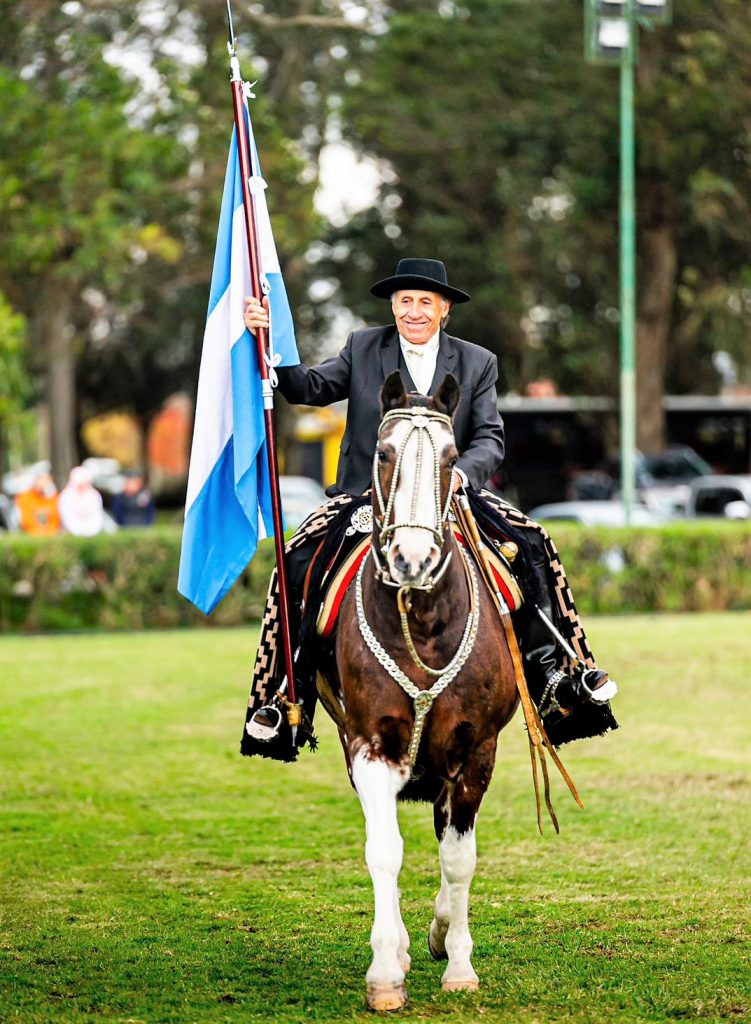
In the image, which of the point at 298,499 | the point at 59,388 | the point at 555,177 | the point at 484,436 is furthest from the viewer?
the point at 555,177

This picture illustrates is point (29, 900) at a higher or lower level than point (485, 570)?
lower

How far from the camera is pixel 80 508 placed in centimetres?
2652

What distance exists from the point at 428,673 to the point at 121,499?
23.9 metres

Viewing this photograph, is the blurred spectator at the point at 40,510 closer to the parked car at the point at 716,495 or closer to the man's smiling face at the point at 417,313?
the parked car at the point at 716,495

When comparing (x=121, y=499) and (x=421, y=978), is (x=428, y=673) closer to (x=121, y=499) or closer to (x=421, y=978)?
(x=421, y=978)

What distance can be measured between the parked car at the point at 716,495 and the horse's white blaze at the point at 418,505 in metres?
30.4

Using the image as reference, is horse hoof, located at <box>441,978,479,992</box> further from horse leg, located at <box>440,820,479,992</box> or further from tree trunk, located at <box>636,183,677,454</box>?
tree trunk, located at <box>636,183,677,454</box>

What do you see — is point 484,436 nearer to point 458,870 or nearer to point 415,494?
point 415,494

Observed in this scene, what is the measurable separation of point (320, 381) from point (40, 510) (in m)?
19.6

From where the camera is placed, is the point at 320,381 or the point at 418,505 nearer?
the point at 418,505

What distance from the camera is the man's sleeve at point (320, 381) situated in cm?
768

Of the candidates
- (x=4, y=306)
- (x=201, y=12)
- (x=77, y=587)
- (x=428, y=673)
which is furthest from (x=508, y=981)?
(x=201, y=12)

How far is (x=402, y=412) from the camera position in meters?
6.52

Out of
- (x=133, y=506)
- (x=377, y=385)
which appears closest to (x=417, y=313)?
(x=377, y=385)
